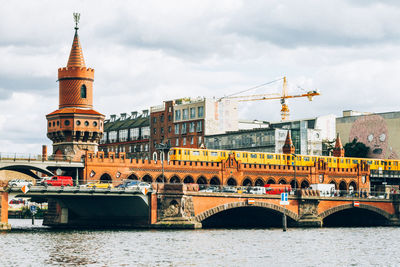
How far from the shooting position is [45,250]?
78938 millimetres

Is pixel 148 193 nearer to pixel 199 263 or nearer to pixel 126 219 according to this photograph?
pixel 126 219

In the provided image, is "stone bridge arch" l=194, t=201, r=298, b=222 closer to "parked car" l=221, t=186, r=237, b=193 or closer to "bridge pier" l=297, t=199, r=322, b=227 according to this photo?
"bridge pier" l=297, t=199, r=322, b=227

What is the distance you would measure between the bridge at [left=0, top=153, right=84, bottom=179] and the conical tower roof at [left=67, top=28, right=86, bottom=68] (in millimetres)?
16921

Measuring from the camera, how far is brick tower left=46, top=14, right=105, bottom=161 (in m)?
138

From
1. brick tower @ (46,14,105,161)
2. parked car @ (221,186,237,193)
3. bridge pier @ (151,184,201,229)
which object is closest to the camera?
bridge pier @ (151,184,201,229)

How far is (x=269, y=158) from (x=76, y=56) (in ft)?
152

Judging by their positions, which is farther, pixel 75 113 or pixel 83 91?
pixel 83 91

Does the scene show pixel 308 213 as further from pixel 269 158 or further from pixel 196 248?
pixel 196 248

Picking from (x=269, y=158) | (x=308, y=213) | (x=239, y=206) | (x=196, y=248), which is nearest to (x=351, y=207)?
(x=308, y=213)

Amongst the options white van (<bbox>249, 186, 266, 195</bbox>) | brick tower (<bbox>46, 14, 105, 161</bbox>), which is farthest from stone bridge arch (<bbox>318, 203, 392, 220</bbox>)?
brick tower (<bbox>46, 14, 105, 161</bbox>)

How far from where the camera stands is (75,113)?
138 meters

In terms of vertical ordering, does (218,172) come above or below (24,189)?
above

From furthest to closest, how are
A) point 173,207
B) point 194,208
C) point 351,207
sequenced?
point 351,207 → point 194,208 → point 173,207

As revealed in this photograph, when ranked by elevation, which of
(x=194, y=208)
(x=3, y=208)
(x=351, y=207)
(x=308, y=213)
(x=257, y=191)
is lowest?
(x=308, y=213)
